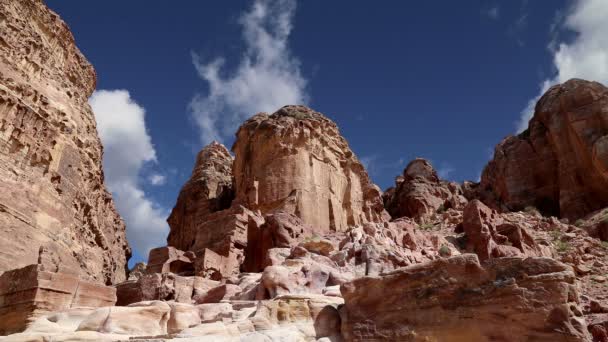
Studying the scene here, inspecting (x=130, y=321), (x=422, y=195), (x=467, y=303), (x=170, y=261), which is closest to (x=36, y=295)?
(x=130, y=321)

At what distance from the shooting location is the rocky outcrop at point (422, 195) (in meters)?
48.7

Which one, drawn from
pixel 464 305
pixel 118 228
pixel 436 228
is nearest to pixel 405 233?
pixel 436 228

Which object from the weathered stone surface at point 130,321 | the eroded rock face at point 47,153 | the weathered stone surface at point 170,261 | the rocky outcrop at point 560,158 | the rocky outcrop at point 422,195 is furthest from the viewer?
the rocky outcrop at point 422,195

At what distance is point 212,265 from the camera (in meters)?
21.4

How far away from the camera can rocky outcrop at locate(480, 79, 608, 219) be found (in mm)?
38750

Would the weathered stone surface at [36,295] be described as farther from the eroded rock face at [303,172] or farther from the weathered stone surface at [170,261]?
the eroded rock face at [303,172]

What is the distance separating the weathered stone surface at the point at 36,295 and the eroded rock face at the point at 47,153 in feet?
22.4

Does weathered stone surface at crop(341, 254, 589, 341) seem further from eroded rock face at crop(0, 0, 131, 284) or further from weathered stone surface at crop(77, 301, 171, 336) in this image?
eroded rock face at crop(0, 0, 131, 284)

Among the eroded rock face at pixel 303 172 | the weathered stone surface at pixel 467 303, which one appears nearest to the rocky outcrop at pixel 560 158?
the eroded rock face at pixel 303 172

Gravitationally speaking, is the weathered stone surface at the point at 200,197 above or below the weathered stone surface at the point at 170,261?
above

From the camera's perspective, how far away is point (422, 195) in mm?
50719

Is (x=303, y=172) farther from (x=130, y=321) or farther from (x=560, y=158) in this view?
(x=130, y=321)

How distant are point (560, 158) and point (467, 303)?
39350 millimetres

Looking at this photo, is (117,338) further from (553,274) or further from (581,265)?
(581,265)
